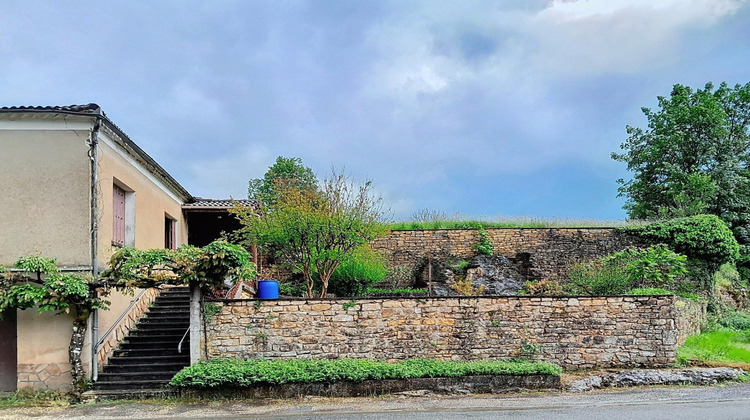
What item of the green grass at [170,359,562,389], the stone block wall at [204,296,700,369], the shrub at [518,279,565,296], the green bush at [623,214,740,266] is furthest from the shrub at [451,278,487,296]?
the green bush at [623,214,740,266]

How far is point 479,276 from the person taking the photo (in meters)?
16.8

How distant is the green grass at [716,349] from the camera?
441 inches

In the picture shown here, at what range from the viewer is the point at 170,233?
1504cm

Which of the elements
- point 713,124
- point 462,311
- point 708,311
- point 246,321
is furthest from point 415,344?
point 713,124

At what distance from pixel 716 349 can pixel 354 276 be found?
918 cm

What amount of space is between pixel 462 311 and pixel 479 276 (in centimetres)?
646

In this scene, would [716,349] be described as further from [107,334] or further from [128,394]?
[107,334]

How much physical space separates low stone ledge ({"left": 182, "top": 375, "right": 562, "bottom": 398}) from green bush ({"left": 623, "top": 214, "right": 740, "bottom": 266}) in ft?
33.8

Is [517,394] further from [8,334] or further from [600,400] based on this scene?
[8,334]

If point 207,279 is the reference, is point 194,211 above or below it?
above

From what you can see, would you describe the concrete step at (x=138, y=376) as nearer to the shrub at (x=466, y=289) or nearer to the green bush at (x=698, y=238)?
the shrub at (x=466, y=289)

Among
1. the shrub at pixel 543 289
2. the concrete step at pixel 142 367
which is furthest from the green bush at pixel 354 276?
the concrete step at pixel 142 367

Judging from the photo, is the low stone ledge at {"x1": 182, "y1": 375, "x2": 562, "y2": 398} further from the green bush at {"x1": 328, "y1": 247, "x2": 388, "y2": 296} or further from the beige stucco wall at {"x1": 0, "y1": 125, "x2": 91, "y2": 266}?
the green bush at {"x1": 328, "y1": 247, "x2": 388, "y2": 296}

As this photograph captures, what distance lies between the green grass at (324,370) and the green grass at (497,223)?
9140mm
